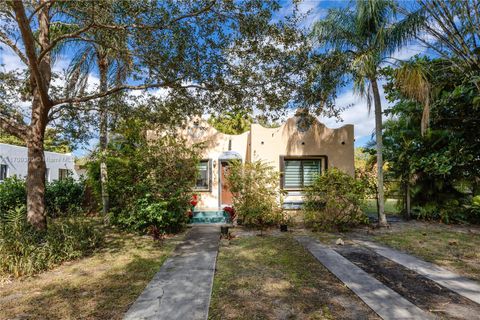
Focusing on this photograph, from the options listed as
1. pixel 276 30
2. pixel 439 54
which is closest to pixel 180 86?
pixel 276 30

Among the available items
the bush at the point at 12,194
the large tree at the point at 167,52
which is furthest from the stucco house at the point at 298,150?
the bush at the point at 12,194

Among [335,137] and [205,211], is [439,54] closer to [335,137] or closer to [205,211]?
[335,137]

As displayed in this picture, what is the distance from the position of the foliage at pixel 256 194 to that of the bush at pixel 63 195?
25.0 ft

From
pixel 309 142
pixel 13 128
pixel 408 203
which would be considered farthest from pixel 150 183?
pixel 408 203

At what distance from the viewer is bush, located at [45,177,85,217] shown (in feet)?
40.6

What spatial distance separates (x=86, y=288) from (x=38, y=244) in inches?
88.2

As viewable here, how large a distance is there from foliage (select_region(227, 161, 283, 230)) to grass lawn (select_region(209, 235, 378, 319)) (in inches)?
111

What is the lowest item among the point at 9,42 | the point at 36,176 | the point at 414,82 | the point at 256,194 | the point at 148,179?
the point at 256,194

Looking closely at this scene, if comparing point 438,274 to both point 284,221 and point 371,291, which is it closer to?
point 371,291

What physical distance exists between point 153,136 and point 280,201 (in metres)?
5.94

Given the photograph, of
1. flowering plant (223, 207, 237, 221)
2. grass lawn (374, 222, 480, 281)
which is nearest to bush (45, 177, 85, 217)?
flowering plant (223, 207, 237, 221)

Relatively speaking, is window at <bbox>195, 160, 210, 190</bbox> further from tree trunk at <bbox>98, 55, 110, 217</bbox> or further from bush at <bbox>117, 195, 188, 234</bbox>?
tree trunk at <bbox>98, 55, 110, 217</bbox>

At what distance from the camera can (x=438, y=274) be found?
16.7 feet

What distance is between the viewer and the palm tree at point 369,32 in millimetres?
9102
